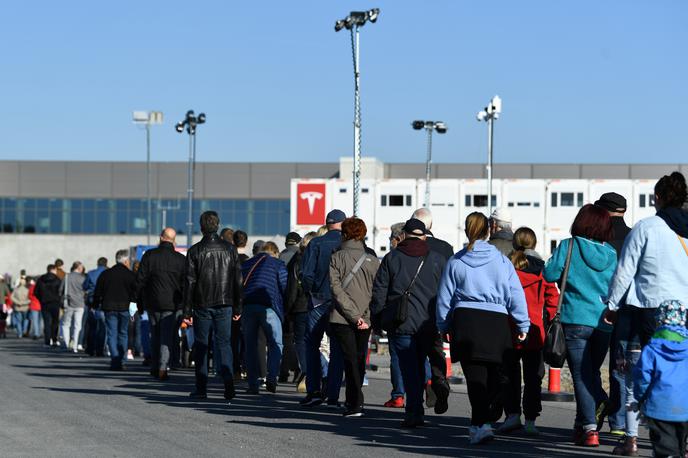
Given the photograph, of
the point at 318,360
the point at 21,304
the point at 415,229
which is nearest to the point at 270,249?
the point at 318,360

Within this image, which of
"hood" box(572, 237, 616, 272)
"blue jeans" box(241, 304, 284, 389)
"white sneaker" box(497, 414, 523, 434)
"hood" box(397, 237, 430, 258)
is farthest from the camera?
"blue jeans" box(241, 304, 284, 389)

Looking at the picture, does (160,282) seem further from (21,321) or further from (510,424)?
(21,321)

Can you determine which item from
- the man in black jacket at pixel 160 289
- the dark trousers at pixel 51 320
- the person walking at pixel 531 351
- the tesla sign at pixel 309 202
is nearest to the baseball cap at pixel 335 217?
the person walking at pixel 531 351

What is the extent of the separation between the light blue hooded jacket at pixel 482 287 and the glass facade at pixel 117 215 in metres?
79.8

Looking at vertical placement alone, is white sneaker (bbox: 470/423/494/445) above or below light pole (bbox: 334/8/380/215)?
below

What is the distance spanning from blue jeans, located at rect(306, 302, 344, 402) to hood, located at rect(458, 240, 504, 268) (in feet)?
10.1

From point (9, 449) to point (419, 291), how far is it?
3762 mm

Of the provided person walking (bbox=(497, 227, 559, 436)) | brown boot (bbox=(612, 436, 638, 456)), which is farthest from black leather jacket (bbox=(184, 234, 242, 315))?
brown boot (bbox=(612, 436, 638, 456))

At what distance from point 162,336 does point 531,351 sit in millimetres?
7544

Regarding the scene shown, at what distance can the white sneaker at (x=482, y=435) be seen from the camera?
10.4 metres

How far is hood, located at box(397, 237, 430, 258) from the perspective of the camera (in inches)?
476

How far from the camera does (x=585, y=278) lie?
10539 mm

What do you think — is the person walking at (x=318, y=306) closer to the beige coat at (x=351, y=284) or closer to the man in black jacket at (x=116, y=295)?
the beige coat at (x=351, y=284)

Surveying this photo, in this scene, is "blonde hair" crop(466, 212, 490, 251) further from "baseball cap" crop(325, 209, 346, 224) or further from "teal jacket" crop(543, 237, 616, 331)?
"baseball cap" crop(325, 209, 346, 224)
